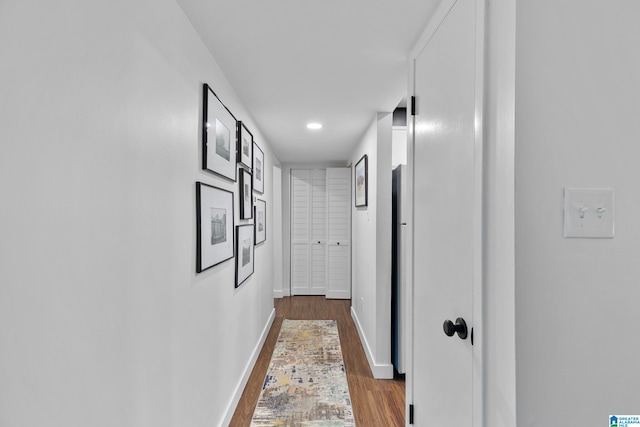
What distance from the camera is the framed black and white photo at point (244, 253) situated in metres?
2.33

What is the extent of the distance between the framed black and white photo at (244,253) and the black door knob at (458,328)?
153cm

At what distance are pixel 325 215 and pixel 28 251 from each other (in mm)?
4900

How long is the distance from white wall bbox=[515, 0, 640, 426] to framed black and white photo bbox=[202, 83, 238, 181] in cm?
138

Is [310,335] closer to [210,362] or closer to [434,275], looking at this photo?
[210,362]

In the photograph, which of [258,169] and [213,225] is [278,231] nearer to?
[258,169]

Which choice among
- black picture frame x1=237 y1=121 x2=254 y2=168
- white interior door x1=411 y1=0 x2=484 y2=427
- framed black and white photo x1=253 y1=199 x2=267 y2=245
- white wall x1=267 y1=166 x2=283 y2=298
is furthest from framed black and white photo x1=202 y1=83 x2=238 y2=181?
white wall x1=267 y1=166 x2=283 y2=298

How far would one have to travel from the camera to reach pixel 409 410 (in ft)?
5.70

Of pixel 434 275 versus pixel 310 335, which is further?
pixel 310 335

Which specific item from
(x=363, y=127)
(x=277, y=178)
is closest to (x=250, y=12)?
(x=363, y=127)

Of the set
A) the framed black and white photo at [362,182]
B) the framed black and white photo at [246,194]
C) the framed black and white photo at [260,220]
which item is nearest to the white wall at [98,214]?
the framed black and white photo at [246,194]

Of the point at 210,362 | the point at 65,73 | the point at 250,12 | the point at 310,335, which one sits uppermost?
the point at 250,12

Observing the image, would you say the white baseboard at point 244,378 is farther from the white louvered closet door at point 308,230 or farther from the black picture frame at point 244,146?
the white louvered closet door at point 308,230

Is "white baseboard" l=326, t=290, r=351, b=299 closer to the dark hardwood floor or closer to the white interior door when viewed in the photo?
the dark hardwood floor

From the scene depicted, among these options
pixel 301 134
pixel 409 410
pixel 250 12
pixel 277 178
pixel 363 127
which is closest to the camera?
pixel 250 12
